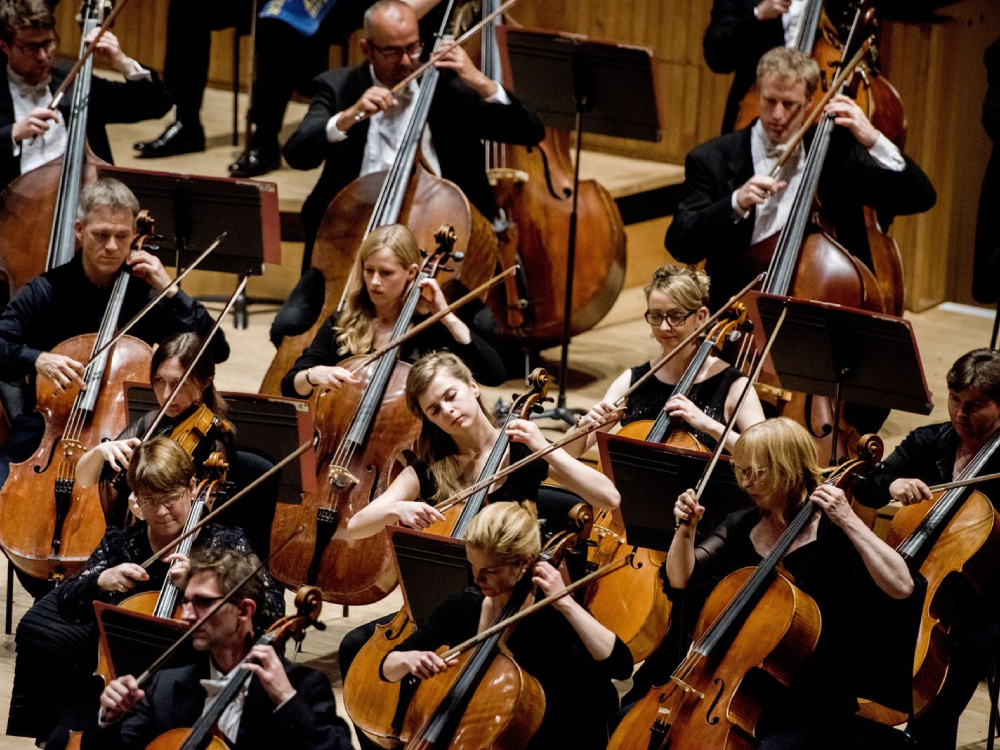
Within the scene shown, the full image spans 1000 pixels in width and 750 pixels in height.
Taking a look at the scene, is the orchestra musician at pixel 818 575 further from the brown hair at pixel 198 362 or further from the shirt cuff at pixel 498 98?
the shirt cuff at pixel 498 98

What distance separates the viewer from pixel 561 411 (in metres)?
4.66

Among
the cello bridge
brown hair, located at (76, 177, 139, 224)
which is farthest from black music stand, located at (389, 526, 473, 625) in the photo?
brown hair, located at (76, 177, 139, 224)

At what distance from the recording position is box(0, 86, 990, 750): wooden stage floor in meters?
4.15

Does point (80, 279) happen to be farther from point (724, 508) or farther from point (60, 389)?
point (724, 508)

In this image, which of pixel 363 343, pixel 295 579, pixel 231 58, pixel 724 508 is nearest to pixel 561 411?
pixel 363 343

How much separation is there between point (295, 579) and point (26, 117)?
151cm

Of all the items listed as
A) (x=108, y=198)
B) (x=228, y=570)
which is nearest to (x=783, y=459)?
(x=228, y=570)

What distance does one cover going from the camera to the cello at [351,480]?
11.8ft

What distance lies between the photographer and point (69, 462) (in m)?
3.63

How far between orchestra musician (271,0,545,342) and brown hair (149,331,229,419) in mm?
799

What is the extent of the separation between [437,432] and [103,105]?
187 centimetres

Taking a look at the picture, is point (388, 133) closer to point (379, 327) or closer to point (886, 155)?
point (379, 327)

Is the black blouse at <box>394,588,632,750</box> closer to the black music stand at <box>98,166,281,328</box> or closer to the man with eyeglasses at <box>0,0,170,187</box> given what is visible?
the black music stand at <box>98,166,281,328</box>

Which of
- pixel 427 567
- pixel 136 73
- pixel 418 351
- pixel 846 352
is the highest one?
pixel 136 73
